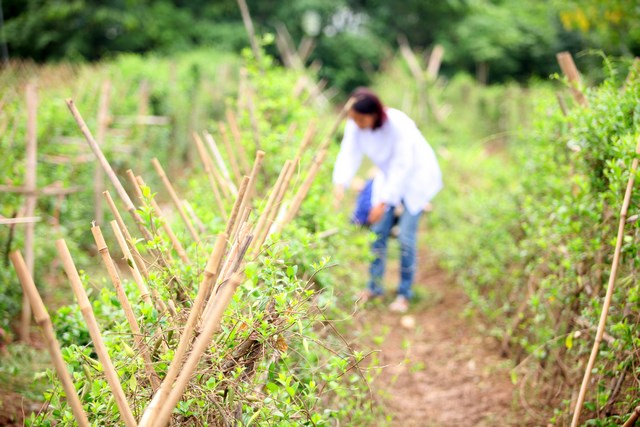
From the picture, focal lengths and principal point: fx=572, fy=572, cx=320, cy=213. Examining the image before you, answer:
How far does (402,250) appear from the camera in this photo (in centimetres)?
445

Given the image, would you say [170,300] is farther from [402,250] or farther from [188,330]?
[402,250]

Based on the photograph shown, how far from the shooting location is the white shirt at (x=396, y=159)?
4.04m

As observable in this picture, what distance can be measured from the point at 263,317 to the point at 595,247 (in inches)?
62.8

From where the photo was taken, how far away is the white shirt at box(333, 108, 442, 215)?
4039mm

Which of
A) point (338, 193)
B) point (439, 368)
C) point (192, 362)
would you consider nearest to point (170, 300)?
point (192, 362)

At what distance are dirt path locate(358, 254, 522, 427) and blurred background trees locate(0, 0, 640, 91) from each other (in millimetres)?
16744

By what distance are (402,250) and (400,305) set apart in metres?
0.44

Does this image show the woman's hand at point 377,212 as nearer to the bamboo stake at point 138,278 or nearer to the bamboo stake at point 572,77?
the bamboo stake at point 572,77

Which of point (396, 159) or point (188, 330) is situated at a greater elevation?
point (188, 330)

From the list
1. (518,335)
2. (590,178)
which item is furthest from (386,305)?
(590,178)

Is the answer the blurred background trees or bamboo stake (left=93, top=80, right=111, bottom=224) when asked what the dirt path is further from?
the blurred background trees

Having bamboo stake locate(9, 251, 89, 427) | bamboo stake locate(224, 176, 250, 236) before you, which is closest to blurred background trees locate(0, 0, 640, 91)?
bamboo stake locate(224, 176, 250, 236)

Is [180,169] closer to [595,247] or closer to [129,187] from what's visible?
[129,187]

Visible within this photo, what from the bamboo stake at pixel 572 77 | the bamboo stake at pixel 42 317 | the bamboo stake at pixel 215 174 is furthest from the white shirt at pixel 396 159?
the bamboo stake at pixel 42 317
